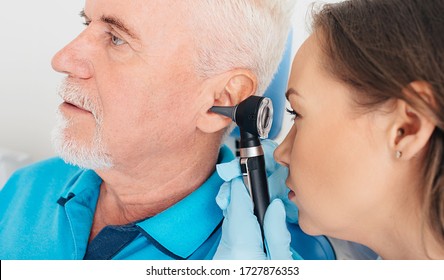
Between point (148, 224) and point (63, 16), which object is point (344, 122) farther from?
point (63, 16)

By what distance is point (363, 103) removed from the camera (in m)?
0.90

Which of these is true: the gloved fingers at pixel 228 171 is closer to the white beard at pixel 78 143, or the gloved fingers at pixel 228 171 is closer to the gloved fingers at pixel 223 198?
the gloved fingers at pixel 223 198

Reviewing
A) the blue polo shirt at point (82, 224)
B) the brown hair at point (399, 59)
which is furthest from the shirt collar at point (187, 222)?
the brown hair at point (399, 59)

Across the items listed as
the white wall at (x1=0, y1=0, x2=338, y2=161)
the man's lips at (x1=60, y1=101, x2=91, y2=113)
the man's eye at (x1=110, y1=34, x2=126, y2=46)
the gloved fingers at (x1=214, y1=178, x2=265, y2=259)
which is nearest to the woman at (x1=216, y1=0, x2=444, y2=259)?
the gloved fingers at (x1=214, y1=178, x2=265, y2=259)

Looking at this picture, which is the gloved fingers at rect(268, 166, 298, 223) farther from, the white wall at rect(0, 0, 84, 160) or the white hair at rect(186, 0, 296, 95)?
the white wall at rect(0, 0, 84, 160)

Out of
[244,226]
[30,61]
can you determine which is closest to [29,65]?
[30,61]

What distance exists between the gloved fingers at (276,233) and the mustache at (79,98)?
1.38ft

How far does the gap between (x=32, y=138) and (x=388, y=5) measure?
1.50 meters

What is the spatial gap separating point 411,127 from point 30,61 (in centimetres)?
144

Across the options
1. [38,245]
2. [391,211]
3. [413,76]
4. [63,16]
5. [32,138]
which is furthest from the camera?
[32,138]

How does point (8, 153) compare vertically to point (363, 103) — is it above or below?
below

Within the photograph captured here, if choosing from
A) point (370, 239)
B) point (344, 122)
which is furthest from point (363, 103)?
point (370, 239)

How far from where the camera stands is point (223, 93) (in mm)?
1241

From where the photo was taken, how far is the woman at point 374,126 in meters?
0.85
